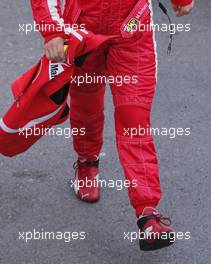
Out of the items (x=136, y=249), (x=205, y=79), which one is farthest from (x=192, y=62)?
(x=136, y=249)

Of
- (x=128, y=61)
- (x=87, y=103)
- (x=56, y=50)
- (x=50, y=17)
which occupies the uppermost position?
(x=50, y=17)

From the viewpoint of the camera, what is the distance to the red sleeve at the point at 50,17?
308cm

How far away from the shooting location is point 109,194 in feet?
12.6

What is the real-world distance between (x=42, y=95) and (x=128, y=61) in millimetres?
407

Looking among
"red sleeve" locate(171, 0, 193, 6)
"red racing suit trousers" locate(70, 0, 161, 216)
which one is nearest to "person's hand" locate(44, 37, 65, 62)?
"red racing suit trousers" locate(70, 0, 161, 216)

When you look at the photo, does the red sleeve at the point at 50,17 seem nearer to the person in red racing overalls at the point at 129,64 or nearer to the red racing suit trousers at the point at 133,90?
the person in red racing overalls at the point at 129,64

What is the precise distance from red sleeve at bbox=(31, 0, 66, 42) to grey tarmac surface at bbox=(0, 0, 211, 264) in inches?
38.5

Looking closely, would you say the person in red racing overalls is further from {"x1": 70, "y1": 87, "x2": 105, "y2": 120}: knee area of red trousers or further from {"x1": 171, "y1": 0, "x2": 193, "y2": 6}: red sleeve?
{"x1": 70, "y1": 87, "x2": 105, "y2": 120}: knee area of red trousers

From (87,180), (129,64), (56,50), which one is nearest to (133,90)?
(129,64)

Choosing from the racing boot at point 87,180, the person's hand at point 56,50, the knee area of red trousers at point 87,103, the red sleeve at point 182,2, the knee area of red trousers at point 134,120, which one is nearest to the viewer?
the person's hand at point 56,50

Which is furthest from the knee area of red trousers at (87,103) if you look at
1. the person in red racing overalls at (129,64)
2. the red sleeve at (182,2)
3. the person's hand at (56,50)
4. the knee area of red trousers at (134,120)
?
the red sleeve at (182,2)

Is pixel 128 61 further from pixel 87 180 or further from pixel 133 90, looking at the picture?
pixel 87 180

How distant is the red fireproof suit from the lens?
3.10 metres

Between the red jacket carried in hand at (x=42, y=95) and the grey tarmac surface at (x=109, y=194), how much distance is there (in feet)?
1.66
